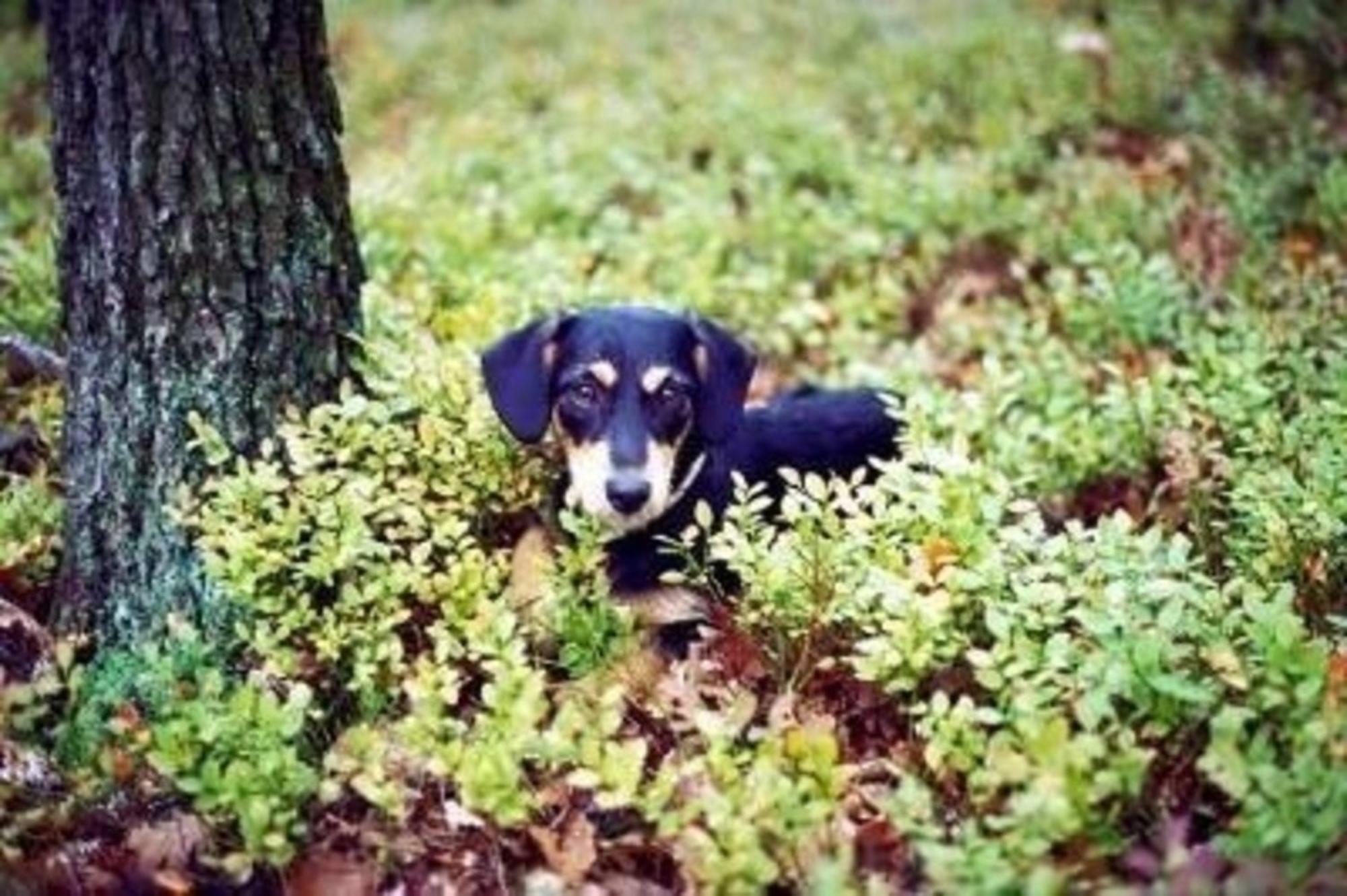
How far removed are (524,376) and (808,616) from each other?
4.09ft

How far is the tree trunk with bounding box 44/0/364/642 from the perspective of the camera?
→ 450 cm

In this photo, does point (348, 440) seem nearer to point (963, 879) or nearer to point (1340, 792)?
point (963, 879)

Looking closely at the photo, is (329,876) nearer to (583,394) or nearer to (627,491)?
(627,491)

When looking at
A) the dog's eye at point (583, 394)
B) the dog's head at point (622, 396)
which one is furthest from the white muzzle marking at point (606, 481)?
Result: the dog's eye at point (583, 394)

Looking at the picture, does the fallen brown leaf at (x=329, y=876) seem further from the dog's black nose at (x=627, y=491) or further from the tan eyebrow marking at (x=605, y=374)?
the tan eyebrow marking at (x=605, y=374)

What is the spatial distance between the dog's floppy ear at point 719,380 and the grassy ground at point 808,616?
36 cm

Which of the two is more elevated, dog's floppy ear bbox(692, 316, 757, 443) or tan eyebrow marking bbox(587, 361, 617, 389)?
tan eyebrow marking bbox(587, 361, 617, 389)

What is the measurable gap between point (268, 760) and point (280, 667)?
405 millimetres

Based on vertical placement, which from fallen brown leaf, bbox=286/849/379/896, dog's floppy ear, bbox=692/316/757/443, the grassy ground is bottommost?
fallen brown leaf, bbox=286/849/379/896

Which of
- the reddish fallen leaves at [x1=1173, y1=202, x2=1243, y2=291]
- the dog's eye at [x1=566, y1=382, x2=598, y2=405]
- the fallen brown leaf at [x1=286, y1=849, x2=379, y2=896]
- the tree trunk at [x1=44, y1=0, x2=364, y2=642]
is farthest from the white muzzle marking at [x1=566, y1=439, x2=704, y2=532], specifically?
the reddish fallen leaves at [x1=1173, y1=202, x2=1243, y2=291]

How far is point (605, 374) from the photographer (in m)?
4.72

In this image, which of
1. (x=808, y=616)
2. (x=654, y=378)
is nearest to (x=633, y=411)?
(x=654, y=378)

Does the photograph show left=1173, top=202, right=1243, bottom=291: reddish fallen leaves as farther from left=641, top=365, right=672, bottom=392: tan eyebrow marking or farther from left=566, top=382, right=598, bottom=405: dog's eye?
left=566, top=382, right=598, bottom=405: dog's eye

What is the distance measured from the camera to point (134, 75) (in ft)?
14.7
